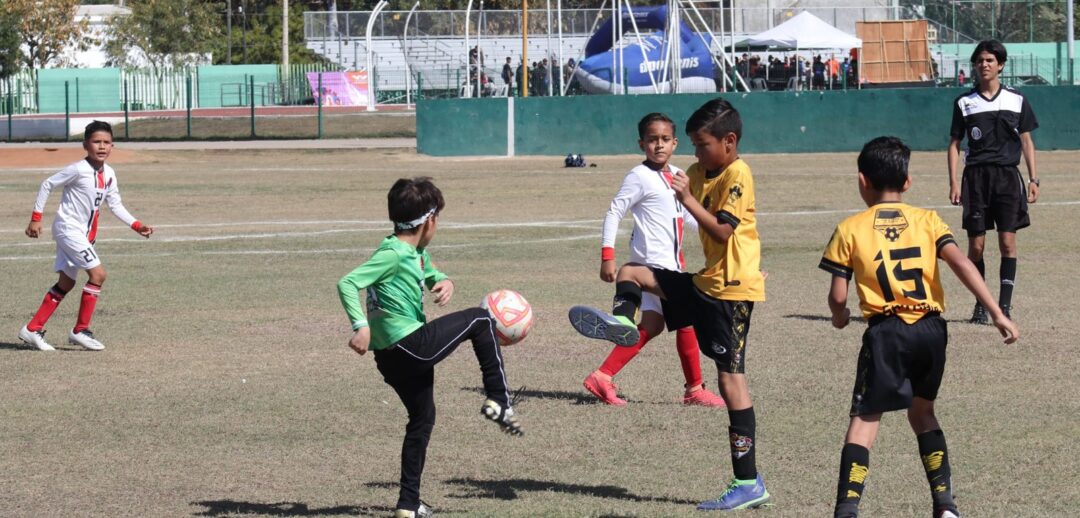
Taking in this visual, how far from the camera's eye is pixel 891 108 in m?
36.8

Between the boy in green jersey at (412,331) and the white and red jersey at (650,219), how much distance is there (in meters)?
2.33

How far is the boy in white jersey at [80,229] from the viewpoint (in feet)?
36.1

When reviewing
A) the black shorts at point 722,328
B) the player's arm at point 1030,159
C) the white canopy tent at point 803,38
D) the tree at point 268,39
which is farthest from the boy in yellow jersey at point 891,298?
the tree at point 268,39

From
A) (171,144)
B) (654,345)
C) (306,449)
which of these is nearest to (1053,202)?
(654,345)

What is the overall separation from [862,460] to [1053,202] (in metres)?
18.0

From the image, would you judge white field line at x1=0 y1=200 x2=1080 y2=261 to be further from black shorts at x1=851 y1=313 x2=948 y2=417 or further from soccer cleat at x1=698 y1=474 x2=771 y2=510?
black shorts at x1=851 y1=313 x2=948 y2=417

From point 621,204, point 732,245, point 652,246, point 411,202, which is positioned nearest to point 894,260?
point 732,245

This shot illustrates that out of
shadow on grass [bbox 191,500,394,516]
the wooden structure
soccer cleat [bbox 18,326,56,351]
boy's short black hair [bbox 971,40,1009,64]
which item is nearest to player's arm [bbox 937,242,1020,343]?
shadow on grass [bbox 191,500,394,516]

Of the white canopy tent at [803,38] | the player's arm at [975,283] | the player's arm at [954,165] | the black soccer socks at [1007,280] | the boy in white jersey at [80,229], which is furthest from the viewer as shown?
the white canopy tent at [803,38]

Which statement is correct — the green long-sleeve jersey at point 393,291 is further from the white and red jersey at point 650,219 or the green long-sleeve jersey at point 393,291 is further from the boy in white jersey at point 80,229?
the boy in white jersey at point 80,229

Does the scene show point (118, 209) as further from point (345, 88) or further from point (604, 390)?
point (345, 88)

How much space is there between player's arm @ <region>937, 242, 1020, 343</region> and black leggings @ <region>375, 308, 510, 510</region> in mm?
1898

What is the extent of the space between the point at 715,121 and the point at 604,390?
2674 mm

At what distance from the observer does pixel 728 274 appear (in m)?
6.48
